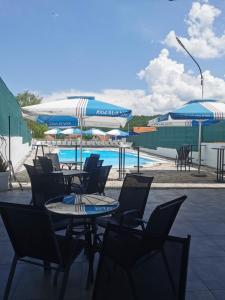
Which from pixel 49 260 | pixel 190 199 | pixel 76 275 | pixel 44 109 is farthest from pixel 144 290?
pixel 44 109

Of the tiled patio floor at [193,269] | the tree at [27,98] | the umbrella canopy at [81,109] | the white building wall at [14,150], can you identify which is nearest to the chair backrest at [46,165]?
the umbrella canopy at [81,109]

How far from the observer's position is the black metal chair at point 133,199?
3.94m

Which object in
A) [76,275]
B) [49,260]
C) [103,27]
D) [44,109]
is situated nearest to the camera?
[49,260]

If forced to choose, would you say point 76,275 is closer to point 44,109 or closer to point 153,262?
point 153,262

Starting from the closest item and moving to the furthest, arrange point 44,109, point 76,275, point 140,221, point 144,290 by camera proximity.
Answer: point 144,290 < point 76,275 < point 140,221 < point 44,109

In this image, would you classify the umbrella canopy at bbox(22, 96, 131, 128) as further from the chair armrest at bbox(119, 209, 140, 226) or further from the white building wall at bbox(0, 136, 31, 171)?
the chair armrest at bbox(119, 209, 140, 226)

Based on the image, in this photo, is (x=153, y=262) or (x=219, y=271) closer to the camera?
(x=153, y=262)

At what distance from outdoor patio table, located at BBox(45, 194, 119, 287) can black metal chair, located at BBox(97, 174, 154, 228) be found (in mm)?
265

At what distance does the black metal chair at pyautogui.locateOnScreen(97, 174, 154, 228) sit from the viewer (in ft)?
12.9

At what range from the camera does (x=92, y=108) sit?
7441mm

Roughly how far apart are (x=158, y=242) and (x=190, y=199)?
4870mm

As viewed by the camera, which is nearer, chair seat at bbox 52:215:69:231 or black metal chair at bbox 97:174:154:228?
chair seat at bbox 52:215:69:231

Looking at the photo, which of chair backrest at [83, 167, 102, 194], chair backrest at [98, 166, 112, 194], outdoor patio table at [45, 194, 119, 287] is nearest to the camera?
outdoor patio table at [45, 194, 119, 287]

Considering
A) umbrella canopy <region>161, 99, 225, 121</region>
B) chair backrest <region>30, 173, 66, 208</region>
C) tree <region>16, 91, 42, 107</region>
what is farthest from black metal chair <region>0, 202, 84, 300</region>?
tree <region>16, 91, 42, 107</region>
